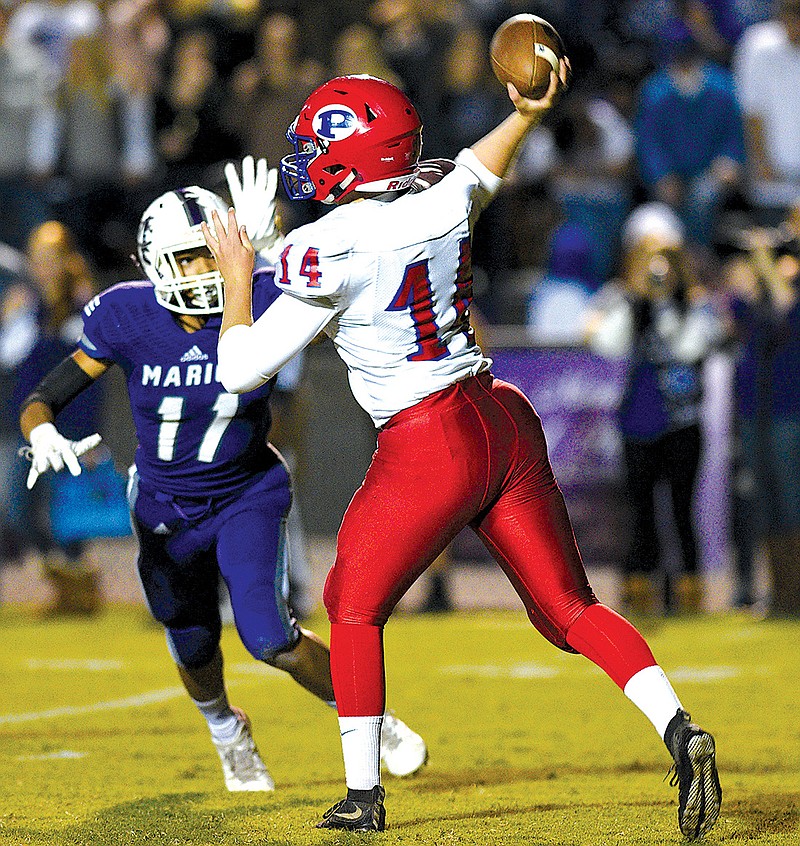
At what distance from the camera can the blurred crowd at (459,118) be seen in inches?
398

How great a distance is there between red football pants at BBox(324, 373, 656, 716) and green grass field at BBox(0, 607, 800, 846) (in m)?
0.45

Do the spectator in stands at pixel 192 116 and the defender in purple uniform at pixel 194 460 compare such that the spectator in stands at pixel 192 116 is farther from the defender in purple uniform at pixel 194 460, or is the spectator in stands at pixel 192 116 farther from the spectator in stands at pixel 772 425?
the defender in purple uniform at pixel 194 460

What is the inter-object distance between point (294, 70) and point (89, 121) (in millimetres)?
1438

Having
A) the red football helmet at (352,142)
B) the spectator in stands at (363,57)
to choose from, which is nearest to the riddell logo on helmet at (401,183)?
the red football helmet at (352,142)

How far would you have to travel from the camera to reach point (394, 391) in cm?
385

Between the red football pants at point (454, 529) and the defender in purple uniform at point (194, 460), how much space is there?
58 cm

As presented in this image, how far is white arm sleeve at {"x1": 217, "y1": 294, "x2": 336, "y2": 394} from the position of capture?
372cm

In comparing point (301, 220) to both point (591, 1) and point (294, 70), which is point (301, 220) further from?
point (591, 1)

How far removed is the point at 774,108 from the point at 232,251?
738 cm

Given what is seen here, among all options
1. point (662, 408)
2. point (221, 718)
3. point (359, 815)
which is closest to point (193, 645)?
point (221, 718)

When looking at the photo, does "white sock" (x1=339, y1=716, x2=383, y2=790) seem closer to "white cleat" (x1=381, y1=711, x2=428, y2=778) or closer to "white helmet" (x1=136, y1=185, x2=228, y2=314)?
"white cleat" (x1=381, y1=711, x2=428, y2=778)

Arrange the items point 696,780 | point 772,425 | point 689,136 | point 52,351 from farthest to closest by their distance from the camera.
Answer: point 689,136 < point 52,351 < point 772,425 < point 696,780

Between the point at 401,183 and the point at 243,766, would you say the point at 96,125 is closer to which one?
the point at 243,766

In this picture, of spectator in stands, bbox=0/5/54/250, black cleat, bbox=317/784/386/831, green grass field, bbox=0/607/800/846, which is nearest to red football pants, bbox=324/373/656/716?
black cleat, bbox=317/784/386/831
